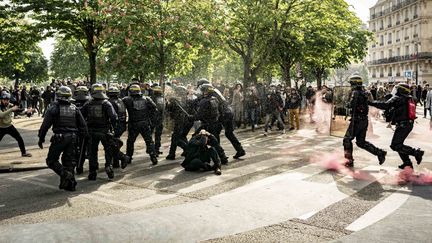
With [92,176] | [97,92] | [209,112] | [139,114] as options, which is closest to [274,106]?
[209,112]

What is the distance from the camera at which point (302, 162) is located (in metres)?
9.49

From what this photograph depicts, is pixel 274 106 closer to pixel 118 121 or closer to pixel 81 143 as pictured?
pixel 118 121

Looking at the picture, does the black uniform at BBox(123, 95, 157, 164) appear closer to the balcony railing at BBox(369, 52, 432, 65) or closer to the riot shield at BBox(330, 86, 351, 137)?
the riot shield at BBox(330, 86, 351, 137)

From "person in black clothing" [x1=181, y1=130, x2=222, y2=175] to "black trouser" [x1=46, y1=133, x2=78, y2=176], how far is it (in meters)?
2.40

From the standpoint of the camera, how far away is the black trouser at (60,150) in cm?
727

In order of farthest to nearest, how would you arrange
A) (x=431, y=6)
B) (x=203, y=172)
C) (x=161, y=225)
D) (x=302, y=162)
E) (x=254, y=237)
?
1. (x=431, y=6)
2. (x=302, y=162)
3. (x=203, y=172)
4. (x=161, y=225)
5. (x=254, y=237)

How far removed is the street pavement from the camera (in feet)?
16.3

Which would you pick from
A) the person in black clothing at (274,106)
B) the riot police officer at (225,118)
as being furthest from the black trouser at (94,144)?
the person in black clothing at (274,106)

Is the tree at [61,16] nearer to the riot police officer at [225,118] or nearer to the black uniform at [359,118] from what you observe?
the riot police officer at [225,118]

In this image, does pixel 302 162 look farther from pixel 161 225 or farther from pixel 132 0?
pixel 132 0

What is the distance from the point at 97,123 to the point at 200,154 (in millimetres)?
2130

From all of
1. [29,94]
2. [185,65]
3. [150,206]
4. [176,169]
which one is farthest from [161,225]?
[29,94]

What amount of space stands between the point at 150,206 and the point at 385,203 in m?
3.35

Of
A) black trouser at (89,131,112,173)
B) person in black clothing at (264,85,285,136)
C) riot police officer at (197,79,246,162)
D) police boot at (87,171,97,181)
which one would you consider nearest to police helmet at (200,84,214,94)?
riot police officer at (197,79,246,162)
